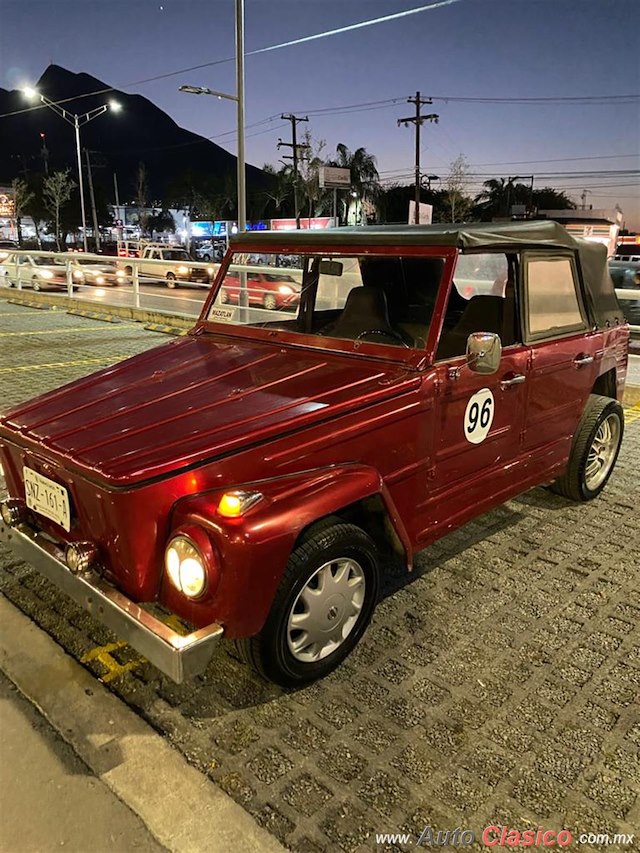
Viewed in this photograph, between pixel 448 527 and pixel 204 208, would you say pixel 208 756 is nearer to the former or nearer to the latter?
pixel 448 527

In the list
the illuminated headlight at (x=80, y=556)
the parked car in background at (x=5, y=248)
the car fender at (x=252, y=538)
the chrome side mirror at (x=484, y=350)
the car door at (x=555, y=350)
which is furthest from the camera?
the parked car in background at (x=5, y=248)

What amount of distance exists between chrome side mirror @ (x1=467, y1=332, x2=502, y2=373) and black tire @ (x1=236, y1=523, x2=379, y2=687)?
1.04m

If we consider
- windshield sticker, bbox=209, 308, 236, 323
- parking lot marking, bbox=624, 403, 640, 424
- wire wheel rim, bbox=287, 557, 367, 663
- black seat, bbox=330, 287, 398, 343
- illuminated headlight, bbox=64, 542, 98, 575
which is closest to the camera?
illuminated headlight, bbox=64, 542, 98, 575

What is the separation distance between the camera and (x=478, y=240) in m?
3.33

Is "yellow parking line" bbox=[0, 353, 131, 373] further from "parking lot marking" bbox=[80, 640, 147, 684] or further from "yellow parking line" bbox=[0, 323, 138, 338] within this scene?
"parking lot marking" bbox=[80, 640, 147, 684]

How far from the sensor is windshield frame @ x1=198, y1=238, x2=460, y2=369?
3.15 meters

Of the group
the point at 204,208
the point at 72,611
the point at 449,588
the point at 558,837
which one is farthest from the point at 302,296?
the point at 204,208

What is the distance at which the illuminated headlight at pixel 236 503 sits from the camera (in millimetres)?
2344

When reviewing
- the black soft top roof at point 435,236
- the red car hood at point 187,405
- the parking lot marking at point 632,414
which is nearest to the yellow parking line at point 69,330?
the black soft top roof at point 435,236

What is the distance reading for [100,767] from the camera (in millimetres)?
2322

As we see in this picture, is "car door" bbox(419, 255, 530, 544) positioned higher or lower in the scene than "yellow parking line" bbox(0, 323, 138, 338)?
higher

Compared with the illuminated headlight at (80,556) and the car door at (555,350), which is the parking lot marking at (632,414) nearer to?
the car door at (555,350)

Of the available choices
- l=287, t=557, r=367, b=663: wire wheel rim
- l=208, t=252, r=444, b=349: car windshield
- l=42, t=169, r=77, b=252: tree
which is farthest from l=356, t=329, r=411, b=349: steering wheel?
l=42, t=169, r=77, b=252: tree

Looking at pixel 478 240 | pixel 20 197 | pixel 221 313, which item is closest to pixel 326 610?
pixel 478 240
